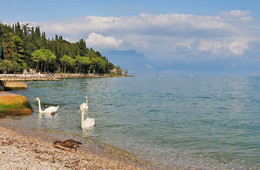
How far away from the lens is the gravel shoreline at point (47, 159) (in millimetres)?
8578

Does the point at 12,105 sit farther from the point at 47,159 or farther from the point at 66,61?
the point at 66,61

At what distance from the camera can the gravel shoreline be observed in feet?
28.1

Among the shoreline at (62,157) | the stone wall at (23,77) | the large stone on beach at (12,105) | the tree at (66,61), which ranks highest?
the tree at (66,61)

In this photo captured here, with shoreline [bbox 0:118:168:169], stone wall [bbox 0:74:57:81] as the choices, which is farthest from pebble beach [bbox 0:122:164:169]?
stone wall [bbox 0:74:57:81]

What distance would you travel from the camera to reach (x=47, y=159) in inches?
364

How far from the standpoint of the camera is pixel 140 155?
11.9 meters

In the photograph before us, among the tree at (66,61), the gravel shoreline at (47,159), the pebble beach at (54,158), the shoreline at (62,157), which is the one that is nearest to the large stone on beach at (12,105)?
the shoreline at (62,157)

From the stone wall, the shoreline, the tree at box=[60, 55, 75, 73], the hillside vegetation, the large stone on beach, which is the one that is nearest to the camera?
the shoreline

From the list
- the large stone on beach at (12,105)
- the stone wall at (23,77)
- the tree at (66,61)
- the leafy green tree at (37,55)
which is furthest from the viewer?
the tree at (66,61)

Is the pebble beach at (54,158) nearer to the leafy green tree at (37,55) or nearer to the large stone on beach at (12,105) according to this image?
the large stone on beach at (12,105)

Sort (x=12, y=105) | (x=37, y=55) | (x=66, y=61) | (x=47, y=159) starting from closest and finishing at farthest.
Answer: (x=47, y=159), (x=12, y=105), (x=37, y=55), (x=66, y=61)

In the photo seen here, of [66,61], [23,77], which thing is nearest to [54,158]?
[23,77]

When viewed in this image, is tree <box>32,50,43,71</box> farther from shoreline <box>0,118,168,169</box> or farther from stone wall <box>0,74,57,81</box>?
shoreline <box>0,118,168,169</box>

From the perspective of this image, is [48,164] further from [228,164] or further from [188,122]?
[188,122]
